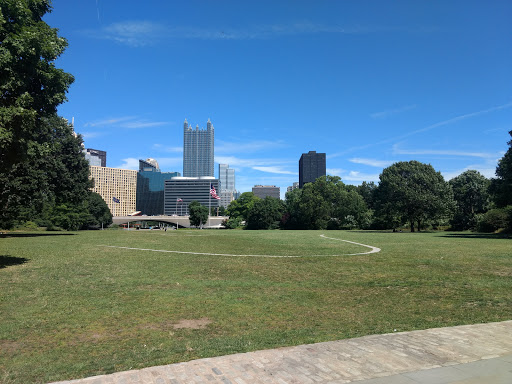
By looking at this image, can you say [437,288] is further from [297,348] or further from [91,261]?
[91,261]

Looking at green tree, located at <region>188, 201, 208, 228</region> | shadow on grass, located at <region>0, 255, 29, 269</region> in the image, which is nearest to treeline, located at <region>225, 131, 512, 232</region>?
green tree, located at <region>188, 201, 208, 228</region>

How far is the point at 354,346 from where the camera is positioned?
5395 millimetres

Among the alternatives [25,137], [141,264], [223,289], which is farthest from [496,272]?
[25,137]

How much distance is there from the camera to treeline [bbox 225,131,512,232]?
50.6 meters

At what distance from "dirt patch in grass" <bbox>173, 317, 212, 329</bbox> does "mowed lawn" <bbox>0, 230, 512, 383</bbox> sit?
0.02 metres

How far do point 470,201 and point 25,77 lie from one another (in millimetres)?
75097

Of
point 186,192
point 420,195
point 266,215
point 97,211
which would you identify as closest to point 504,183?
Answer: point 420,195

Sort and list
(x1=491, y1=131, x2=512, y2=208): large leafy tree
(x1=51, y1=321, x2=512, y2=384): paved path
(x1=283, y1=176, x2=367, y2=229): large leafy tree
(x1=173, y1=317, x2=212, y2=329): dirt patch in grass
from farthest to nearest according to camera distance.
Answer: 1. (x1=283, y1=176, x2=367, y2=229): large leafy tree
2. (x1=491, y1=131, x2=512, y2=208): large leafy tree
3. (x1=173, y1=317, x2=212, y2=329): dirt patch in grass
4. (x1=51, y1=321, x2=512, y2=384): paved path

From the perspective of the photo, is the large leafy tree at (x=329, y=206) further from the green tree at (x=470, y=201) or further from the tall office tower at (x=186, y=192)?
the tall office tower at (x=186, y=192)

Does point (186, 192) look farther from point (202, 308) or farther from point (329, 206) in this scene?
point (202, 308)

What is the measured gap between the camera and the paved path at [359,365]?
4.26 meters


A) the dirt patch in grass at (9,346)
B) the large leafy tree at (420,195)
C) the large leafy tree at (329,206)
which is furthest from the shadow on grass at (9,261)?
the large leafy tree at (329,206)

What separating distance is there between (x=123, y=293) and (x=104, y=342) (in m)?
3.89

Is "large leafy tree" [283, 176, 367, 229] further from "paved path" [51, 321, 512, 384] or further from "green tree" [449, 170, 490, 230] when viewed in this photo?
"paved path" [51, 321, 512, 384]
